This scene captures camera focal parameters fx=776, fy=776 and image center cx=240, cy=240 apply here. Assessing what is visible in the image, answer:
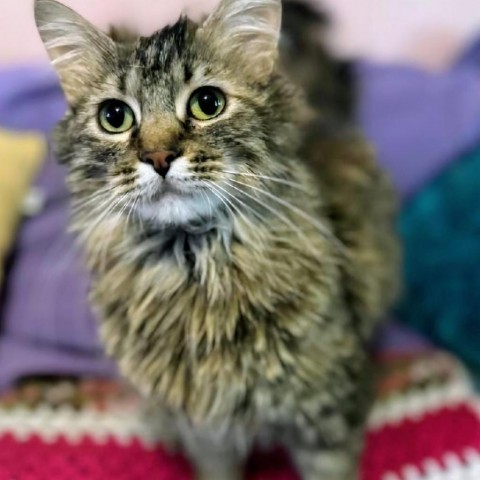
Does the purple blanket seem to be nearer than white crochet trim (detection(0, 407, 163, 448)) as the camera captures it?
No

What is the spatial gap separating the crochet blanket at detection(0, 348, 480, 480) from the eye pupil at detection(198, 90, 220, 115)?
2.13ft

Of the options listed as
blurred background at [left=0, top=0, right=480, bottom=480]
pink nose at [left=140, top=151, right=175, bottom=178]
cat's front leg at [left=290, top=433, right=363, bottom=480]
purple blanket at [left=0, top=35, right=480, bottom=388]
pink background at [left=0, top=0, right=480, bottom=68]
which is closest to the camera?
pink nose at [left=140, top=151, right=175, bottom=178]

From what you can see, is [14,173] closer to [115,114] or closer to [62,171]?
[62,171]

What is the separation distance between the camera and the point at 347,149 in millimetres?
1489

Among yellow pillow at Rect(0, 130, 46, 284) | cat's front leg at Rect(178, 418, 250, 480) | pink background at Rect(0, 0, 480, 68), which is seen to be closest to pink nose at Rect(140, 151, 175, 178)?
cat's front leg at Rect(178, 418, 250, 480)

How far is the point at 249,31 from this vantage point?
3.36 ft

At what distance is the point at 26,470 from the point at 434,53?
1.50 meters

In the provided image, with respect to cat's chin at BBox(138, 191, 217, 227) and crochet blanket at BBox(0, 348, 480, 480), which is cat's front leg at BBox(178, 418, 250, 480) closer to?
crochet blanket at BBox(0, 348, 480, 480)

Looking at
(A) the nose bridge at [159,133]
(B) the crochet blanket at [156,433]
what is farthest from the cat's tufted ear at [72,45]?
(B) the crochet blanket at [156,433]

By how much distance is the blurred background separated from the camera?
1.32 m

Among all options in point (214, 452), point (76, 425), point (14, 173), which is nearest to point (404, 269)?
point (214, 452)

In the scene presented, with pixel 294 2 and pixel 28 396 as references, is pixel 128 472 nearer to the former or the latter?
pixel 28 396

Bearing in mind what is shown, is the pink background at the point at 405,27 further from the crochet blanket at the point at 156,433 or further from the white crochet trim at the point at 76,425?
the white crochet trim at the point at 76,425

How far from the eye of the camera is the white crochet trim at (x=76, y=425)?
1.39 m
